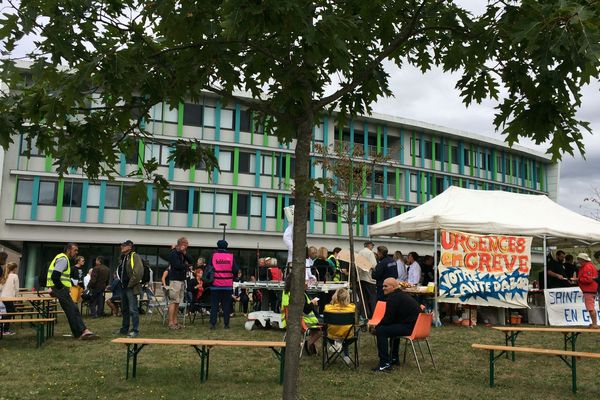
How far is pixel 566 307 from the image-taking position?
48.2 ft

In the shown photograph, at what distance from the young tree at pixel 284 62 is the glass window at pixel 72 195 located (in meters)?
29.8

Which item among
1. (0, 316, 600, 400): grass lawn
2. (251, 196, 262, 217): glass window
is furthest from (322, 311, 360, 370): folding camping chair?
(251, 196, 262, 217): glass window

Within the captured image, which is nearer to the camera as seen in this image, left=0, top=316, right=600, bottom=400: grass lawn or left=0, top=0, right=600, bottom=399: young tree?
left=0, top=0, right=600, bottom=399: young tree

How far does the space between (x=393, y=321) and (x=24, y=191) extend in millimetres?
29286

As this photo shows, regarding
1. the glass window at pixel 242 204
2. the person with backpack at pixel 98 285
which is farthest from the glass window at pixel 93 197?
the person with backpack at pixel 98 285

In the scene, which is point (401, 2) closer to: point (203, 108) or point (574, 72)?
point (574, 72)

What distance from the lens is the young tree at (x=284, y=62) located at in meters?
3.65

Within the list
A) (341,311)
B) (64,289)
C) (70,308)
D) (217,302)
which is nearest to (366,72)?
(341,311)

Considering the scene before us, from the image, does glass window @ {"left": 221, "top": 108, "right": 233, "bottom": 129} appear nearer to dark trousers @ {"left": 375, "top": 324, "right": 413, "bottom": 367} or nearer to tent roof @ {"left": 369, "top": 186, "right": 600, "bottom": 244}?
tent roof @ {"left": 369, "top": 186, "right": 600, "bottom": 244}

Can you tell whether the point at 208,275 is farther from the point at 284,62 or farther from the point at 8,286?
the point at 284,62

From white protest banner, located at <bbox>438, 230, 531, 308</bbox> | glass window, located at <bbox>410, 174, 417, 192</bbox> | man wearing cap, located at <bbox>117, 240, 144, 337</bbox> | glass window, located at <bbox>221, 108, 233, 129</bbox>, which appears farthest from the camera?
glass window, located at <bbox>410, 174, 417, 192</bbox>

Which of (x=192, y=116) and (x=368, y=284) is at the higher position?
(x=192, y=116)

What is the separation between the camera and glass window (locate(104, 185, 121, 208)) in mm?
33750

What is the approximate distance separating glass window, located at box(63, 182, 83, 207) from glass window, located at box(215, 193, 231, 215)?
8025mm
